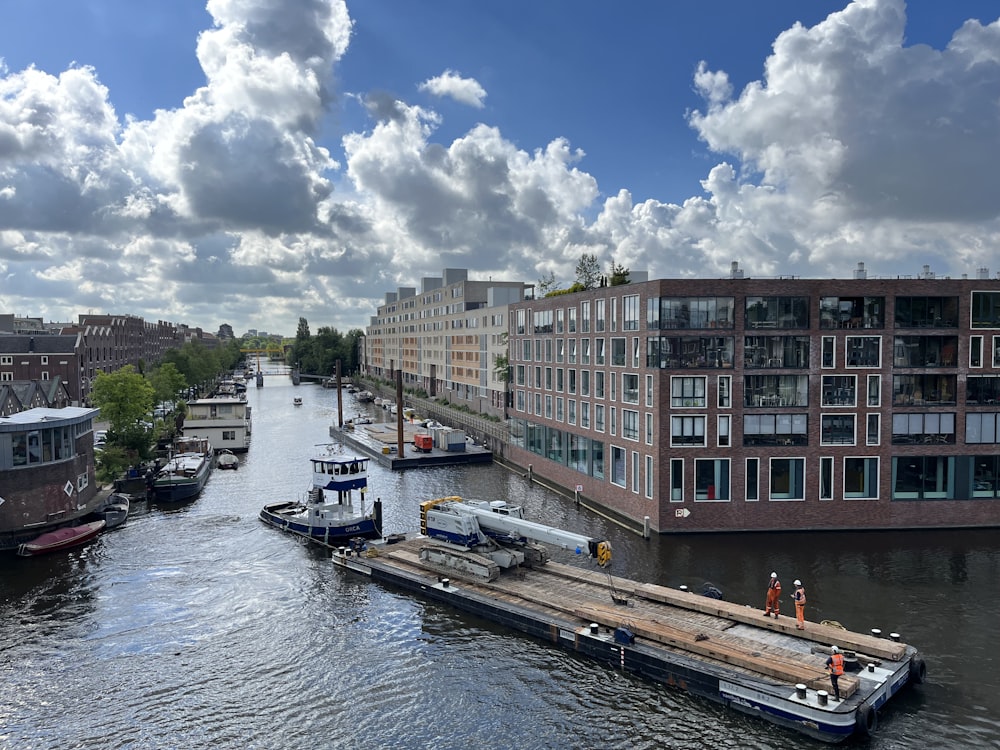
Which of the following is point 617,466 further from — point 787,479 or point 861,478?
point 861,478

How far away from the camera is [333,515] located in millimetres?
46250

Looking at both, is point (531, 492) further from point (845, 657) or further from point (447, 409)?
point (447, 409)

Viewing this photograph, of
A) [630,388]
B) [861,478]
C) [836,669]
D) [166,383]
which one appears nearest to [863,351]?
[861,478]

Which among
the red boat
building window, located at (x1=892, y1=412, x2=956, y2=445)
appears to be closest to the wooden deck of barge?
building window, located at (x1=892, y1=412, x2=956, y2=445)

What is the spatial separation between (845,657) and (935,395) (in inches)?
992

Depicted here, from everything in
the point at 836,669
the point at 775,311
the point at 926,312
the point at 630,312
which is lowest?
the point at 836,669

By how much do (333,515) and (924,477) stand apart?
3619cm

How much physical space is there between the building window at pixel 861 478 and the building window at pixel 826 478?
930 mm

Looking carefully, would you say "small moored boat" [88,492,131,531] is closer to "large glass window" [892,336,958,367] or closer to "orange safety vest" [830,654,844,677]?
"orange safety vest" [830,654,844,677]

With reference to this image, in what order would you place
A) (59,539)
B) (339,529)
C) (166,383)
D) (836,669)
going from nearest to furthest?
(836,669)
(59,539)
(339,529)
(166,383)

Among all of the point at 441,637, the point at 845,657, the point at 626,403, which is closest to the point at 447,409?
the point at 626,403

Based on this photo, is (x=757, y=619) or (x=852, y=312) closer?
(x=757, y=619)

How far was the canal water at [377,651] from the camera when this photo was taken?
2269 centimetres

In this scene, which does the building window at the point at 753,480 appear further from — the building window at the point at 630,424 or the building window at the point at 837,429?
the building window at the point at 630,424
